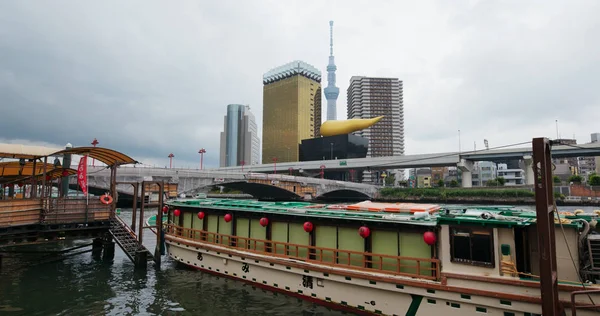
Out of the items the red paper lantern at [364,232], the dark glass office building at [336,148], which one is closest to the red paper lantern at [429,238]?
the red paper lantern at [364,232]

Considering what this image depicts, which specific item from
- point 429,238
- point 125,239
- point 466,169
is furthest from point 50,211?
point 466,169

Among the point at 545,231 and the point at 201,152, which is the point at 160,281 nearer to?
the point at 545,231

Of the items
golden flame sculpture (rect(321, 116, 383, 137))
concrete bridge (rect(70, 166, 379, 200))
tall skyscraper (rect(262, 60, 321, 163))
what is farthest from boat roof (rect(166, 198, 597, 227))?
tall skyscraper (rect(262, 60, 321, 163))

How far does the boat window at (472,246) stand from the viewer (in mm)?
10211

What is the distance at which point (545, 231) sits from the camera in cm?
874

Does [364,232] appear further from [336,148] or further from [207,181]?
[336,148]

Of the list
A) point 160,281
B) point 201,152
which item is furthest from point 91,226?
point 201,152

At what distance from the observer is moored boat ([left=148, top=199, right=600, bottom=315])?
32.0 feet

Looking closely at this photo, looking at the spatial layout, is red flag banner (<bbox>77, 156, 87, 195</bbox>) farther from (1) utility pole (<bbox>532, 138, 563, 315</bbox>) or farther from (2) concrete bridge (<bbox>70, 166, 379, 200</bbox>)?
(1) utility pole (<bbox>532, 138, 563, 315</bbox>)

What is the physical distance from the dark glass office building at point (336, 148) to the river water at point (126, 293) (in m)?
105

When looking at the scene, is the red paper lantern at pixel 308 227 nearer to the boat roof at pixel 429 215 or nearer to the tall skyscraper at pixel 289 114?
the boat roof at pixel 429 215

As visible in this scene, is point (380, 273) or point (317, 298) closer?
point (380, 273)

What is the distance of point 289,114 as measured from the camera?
17262 centimetres

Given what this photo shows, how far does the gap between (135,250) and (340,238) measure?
13.0 meters
